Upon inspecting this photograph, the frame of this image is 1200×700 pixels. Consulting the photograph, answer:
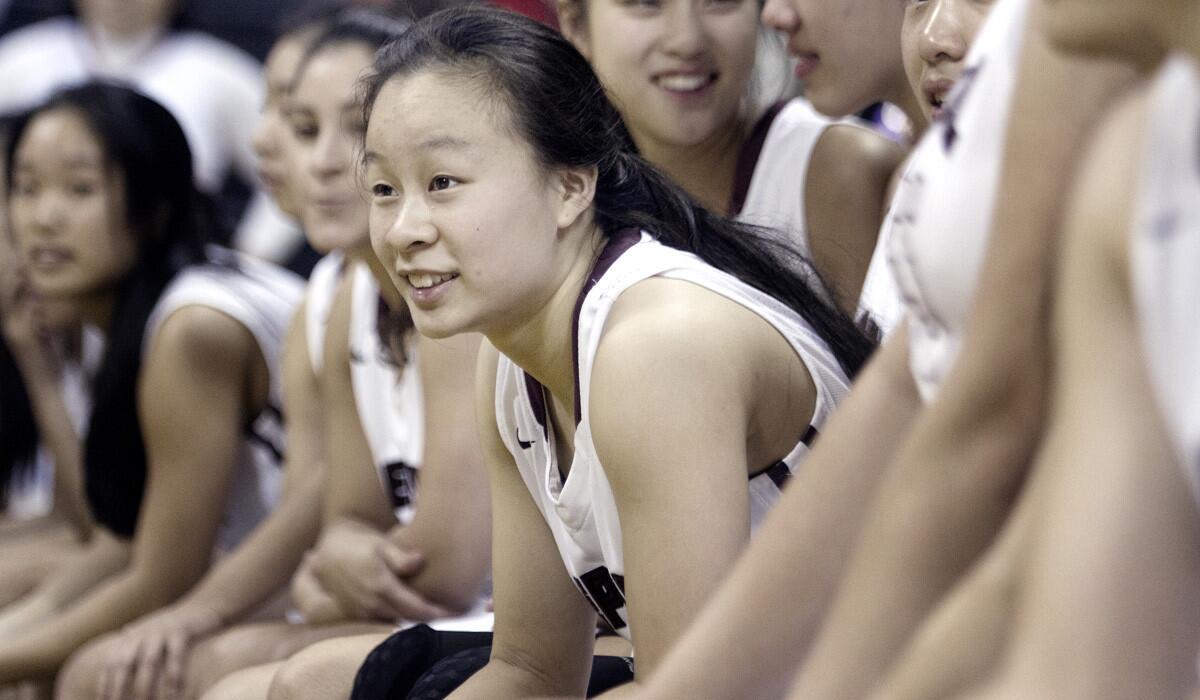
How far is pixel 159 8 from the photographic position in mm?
4348

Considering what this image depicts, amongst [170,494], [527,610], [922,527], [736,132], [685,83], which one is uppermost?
[922,527]

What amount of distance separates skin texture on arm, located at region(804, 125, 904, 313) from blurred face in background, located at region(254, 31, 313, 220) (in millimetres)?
881

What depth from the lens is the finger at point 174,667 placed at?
2500 millimetres

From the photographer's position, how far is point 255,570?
2.71m

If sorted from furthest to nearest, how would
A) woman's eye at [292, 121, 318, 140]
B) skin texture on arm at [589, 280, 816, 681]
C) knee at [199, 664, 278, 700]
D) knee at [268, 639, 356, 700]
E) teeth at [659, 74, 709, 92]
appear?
woman's eye at [292, 121, 318, 140] → teeth at [659, 74, 709, 92] → knee at [199, 664, 278, 700] → knee at [268, 639, 356, 700] → skin texture on arm at [589, 280, 816, 681]

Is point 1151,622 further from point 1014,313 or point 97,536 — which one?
point 97,536

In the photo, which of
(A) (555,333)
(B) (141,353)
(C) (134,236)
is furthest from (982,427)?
(C) (134,236)

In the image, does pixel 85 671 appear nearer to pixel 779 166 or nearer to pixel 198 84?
pixel 779 166

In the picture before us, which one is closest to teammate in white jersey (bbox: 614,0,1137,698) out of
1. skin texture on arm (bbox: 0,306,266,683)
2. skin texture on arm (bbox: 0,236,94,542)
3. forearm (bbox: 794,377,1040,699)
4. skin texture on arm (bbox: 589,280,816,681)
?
forearm (bbox: 794,377,1040,699)

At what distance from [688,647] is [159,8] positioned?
367 cm

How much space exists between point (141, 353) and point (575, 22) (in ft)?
3.22

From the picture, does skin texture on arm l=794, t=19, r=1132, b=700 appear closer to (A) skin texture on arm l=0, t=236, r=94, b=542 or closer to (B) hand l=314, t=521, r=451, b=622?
(B) hand l=314, t=521, r=451, b=622

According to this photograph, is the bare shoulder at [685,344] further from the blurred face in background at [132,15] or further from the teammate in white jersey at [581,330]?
the blurred face in background at [132,15]

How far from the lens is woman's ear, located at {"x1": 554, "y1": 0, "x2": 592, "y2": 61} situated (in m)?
2.51
